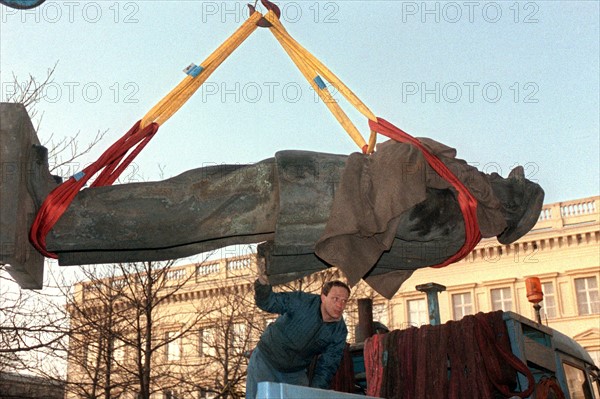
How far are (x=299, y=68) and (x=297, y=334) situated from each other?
190 cm

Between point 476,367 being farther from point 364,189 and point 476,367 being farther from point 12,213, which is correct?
point 12,213

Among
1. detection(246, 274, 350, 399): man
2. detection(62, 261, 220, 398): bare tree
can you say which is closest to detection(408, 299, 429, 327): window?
detection(62, 261, 220, 398): bare tree

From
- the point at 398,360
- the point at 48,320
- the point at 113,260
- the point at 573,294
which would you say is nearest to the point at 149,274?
the point at 48,320

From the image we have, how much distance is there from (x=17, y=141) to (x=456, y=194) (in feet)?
8.13

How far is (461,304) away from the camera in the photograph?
33594 millimetres

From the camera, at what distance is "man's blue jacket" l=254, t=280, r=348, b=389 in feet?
16.4

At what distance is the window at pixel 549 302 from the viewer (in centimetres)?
3155

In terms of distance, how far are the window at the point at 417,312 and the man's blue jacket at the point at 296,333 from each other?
28.6 meters

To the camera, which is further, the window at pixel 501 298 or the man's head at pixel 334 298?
the window at pixel 501 298

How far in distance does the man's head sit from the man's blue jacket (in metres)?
0.10

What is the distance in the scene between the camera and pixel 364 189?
152 inches

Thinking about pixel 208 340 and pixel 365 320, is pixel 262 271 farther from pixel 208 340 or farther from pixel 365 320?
pixel 208 340

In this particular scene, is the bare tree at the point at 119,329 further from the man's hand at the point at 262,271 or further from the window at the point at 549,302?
the window at the point at 549,302

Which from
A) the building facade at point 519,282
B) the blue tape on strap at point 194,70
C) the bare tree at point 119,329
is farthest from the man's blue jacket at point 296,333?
the building facade at point 519,282
